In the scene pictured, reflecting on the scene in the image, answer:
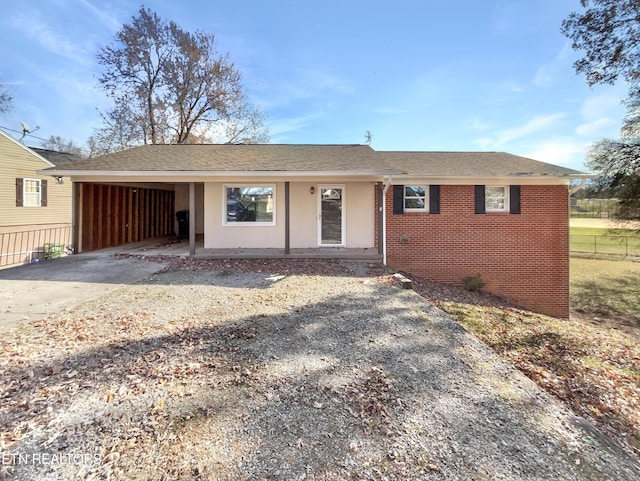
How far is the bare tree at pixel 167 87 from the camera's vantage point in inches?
819

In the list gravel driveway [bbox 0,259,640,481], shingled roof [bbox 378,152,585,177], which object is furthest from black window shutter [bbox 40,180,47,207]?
shingled roof [bbox 378,152,585,177]

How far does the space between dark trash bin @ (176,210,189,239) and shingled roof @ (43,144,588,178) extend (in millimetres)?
3314

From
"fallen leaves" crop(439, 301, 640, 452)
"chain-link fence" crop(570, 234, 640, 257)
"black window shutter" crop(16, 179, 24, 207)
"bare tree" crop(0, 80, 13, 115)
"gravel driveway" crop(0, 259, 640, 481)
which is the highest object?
"bare tree" crop(0, 80, 13, 115)

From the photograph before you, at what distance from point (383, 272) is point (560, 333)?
3746 mm

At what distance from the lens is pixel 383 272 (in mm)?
8352

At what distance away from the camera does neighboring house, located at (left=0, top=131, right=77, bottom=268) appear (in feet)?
42.5

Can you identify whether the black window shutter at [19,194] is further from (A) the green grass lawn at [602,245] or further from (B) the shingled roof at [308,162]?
(A) the green grass lawn at [602,245]

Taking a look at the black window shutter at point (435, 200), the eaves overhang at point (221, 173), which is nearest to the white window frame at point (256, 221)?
the eaves overhang at point (221, 173)

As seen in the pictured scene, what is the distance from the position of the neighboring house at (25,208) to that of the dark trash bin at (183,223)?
4309mm

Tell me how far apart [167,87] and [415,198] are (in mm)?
19264

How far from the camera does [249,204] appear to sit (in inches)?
413

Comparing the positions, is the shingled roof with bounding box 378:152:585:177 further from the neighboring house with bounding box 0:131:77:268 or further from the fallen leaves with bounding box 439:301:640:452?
the neighboring house with bounding box 0:131:77:268

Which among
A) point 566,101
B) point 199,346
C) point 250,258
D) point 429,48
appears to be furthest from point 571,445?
point 566,101

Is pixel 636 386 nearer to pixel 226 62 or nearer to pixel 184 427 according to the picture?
pixel 184 427
